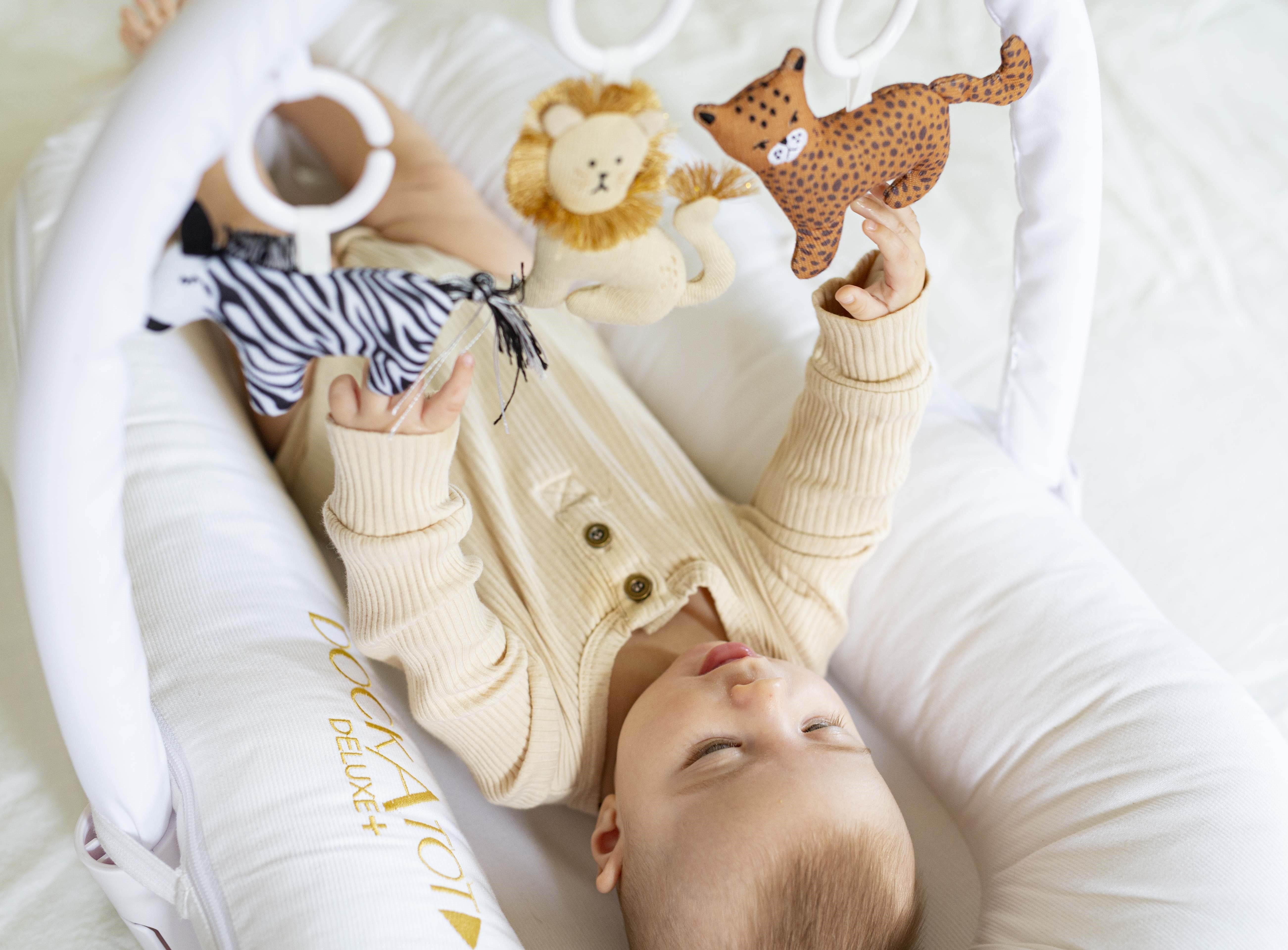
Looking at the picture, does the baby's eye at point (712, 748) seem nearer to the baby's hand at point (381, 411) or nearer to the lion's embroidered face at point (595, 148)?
the baby's hand at point (381, 411)

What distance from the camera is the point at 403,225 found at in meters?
1.02

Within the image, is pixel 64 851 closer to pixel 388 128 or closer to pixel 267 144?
pixel 388 128

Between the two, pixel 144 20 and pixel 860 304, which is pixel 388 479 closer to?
pixel 860 304

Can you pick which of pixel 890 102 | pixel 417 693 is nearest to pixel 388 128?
pixel 890 102

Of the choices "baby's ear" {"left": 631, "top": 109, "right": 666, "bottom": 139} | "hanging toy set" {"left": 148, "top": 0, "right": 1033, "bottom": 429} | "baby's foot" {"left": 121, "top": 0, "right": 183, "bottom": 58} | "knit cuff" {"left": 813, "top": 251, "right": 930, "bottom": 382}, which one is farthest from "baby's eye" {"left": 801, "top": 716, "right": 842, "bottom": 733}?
"baby's foot" {"left": 121, "top": 0, "right": 183, "bottom": 58}

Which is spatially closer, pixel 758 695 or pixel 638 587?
pixel 758 695

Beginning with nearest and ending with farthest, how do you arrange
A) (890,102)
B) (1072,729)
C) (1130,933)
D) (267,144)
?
(890,102)
(1130,933)
(1072,729)
(267,144)

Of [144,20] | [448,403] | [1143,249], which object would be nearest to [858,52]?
[448,403]

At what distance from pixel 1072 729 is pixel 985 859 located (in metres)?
0.13

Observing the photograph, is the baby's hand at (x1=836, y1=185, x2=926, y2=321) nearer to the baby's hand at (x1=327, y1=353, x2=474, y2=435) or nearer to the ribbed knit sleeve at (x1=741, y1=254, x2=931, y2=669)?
the ribbed knit sleeve at (x1=741, y1=254, x2=931, y2=669)

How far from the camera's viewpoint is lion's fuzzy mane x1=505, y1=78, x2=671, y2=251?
1.30ft

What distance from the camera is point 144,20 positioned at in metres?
1.16

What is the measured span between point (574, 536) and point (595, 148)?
48cm

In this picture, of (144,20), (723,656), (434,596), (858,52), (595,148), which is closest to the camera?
(595,148)
